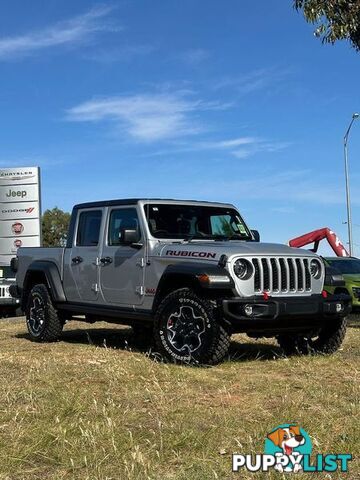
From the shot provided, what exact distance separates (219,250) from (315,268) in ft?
4.18

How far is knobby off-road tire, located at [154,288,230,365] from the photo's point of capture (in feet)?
21.2

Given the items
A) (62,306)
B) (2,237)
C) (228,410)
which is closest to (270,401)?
(228,410)

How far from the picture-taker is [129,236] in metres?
7.54

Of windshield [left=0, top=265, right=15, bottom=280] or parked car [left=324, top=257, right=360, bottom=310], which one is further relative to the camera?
windshield [left=0, top=265, right=15, bottom=280]

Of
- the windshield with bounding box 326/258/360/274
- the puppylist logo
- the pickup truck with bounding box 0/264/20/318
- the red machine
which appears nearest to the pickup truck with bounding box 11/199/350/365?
the puppylist logo

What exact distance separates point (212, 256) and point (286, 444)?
3.24 metres

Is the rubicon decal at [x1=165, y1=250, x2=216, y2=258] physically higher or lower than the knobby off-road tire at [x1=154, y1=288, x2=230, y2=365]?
higher

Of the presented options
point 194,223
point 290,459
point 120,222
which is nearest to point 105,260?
point 120,222

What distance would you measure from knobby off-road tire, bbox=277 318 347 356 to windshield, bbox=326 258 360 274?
8.58 m

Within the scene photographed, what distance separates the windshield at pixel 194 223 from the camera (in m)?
7.79

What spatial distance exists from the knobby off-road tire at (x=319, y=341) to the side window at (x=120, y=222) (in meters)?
2.45

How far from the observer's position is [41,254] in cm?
952

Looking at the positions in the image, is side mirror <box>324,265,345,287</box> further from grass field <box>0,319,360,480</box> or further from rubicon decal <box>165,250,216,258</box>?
rubicon decal <box>165,250,216,258</box>

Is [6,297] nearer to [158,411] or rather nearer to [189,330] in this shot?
[189,330]
